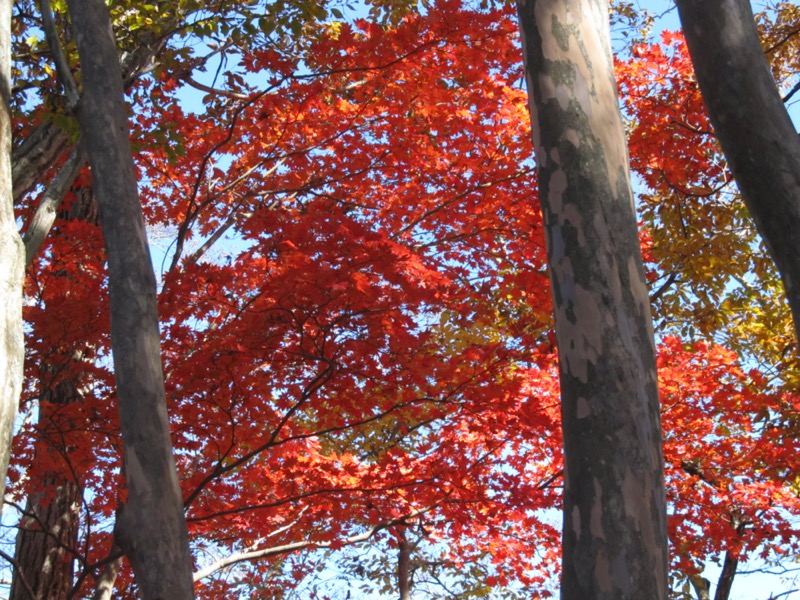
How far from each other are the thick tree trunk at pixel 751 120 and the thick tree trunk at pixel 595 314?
402mm

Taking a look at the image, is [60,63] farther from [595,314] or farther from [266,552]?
[266,552]

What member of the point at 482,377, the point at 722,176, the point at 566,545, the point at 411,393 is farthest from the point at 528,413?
the point at 722,176

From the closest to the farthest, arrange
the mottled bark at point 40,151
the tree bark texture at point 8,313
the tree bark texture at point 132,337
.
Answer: the tree bark texture at point 8,313
the tree bark texture at point 132,337
the mottled bark at point 40,151

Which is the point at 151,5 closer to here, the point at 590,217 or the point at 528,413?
the point at 528,413

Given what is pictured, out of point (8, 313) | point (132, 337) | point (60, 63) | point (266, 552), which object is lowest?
point (266, 552)

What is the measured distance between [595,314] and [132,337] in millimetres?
2339

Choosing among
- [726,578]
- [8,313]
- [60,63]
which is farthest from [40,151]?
[726,578]

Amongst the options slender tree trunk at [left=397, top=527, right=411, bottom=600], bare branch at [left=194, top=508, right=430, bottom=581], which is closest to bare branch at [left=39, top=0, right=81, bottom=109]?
bare branch at [left=194, top=508, right=430, bottom=581]

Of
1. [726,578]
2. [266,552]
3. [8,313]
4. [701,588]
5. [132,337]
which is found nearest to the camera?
[8,313]

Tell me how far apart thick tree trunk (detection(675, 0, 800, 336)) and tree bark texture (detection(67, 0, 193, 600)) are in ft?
9.14

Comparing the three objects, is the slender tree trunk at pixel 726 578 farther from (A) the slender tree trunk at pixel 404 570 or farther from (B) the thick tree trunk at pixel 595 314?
(B) the thick tree trunk at pixel 595 314

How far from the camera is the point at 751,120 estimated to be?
10.6ft

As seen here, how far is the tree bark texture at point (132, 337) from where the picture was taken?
3.88 meters

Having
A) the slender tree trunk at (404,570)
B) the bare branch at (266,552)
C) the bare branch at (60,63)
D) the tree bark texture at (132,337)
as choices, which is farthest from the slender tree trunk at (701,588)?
the bare branch at (60,63)
